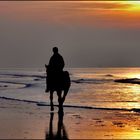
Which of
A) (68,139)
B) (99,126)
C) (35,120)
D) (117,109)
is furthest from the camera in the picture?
(117,109)

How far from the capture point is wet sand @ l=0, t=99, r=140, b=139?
12.7 metres

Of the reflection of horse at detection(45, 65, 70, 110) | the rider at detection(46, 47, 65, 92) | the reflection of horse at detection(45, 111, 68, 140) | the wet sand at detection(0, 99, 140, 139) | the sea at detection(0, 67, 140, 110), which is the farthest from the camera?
the sea at detection(0, 67, 140, 110)

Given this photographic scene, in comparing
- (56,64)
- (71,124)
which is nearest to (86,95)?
(56,64)

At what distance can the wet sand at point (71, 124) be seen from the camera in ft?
41.6

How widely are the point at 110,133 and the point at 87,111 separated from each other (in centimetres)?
626

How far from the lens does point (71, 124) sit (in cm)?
1487

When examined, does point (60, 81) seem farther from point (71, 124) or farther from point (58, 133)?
point (58, 133)

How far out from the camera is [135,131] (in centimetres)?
1335

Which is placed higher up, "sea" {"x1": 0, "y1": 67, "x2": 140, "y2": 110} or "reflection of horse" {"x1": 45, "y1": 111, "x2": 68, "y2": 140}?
"reflection of horse" {"x1": 45, "y1": 111, "x2": 68, "y2": 140}

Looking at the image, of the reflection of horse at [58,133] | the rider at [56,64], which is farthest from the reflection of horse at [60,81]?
the reflection of horse at [58,133]

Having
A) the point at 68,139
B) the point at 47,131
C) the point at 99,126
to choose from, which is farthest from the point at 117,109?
the point at 68,139

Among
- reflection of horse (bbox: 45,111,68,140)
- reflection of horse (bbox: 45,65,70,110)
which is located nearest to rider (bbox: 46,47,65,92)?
reflection of horse (bbox: 45,65,70,110)

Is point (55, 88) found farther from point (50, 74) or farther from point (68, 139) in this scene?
point (68, 139)

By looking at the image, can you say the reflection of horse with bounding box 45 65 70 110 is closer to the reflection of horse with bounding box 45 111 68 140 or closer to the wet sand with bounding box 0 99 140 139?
the wet sand with bounding box 0 99 140 139
